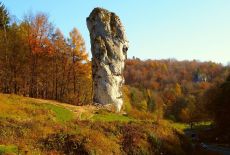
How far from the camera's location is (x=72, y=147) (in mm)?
23359

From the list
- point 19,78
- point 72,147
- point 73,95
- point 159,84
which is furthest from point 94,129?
point 159,84

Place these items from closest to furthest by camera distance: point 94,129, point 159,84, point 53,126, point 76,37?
point 53,126
point 94,129
point 76,37
point 159,84

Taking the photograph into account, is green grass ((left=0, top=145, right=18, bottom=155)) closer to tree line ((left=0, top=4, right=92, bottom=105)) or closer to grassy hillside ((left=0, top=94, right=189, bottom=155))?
A: grassy hillside ((left=0, top=94, right=189, bottom=155))

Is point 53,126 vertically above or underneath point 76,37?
underneath

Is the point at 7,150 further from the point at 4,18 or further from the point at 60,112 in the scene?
the point at 4,18

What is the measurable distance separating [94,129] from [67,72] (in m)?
32.4

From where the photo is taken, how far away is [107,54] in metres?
54.7

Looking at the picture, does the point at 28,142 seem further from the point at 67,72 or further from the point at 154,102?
the point at 154,102

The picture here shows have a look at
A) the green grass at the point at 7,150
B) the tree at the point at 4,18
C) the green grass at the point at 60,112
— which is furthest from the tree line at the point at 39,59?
the green grass at the point at 7,150

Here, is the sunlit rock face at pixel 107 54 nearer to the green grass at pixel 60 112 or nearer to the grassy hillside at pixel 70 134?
the green grass at pixel 60 112

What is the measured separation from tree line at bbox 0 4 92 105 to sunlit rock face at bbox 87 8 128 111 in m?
3.24

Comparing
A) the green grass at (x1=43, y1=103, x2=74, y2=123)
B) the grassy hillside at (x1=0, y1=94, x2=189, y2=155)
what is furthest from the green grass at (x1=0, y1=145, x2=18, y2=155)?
the green grass at (x1=43, y1=103, x2=74, y2=123)

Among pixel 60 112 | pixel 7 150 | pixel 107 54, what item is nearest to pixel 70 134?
pixel 7 150

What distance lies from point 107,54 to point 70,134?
3087 cm
